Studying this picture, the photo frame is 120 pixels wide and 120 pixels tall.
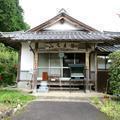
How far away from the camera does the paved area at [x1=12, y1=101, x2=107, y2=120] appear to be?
9.49m

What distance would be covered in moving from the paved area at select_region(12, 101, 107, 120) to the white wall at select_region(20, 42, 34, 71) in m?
7.63

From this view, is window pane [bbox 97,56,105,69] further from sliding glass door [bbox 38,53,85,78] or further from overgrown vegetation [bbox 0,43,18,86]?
overgrown vegetation [bbox 0,43,18,86]

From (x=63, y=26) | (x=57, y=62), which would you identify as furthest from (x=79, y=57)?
(x=63, y=26)

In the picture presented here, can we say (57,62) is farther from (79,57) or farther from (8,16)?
(8,16)

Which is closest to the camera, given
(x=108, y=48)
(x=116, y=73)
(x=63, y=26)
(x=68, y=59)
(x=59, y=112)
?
(x=59, y=112)

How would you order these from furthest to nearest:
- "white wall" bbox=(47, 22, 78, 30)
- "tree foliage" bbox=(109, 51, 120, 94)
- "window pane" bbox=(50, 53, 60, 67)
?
"white wall" bbox=(47, 22, 78, 30), "window pane" bbox=(50, 53, 60, 67), "tree foliage" bbox=(109, 51, 120, 94)

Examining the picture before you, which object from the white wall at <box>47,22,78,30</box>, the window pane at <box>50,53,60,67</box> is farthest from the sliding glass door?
the white wall at <box>47,22,78,30</box>

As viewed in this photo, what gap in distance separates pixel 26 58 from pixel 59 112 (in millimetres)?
9776

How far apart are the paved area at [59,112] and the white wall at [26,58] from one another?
25.0ft

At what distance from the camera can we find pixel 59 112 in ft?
34.3

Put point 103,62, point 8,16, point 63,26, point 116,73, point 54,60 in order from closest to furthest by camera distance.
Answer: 1. point 116,73
2. point 103,62
3. point 54,60
4. point 63,26
5. point 8,16

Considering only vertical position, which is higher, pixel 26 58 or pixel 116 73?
pixel 26 58

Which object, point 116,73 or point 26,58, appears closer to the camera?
point 116,73

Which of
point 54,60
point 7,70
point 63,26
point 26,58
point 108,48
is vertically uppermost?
point 63,26
